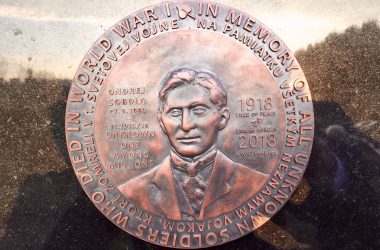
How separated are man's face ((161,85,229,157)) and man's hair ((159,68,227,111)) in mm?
31

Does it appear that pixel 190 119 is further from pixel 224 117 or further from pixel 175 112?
pixel 224 117

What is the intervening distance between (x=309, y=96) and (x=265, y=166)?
2.15 feet

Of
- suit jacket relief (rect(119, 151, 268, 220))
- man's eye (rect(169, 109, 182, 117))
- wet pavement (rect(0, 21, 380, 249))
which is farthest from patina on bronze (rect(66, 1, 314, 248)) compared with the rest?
wet pavement (rect(0, 21, 380, 249))

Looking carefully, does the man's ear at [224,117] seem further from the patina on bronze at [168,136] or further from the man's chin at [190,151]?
the man's chin at [190,151]

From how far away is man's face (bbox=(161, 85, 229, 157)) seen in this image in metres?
3.29

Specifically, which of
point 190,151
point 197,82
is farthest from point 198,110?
point 190,151

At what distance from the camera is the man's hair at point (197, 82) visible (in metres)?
3.33

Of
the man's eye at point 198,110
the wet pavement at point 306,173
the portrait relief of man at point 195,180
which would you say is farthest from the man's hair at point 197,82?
the wet pavement at point 306,173

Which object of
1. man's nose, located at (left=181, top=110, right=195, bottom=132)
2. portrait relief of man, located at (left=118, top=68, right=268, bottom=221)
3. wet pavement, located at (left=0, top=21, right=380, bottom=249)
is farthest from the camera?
wet pavement, located at (left=0, top=21, right=380, bottom=249)

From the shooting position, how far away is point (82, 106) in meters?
3.48

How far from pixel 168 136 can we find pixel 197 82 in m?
0.49

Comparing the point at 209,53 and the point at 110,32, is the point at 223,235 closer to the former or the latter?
the point at 209,53

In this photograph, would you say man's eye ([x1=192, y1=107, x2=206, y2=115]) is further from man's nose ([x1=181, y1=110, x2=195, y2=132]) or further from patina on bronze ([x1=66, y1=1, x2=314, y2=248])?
patina on bronze ([x1=66, y1=1, x2=314, y2=248])

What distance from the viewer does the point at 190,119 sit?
330cm
